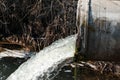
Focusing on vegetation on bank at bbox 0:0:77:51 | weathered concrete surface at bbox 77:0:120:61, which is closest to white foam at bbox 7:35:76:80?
weathered concrete surface at bbox 77:0:120:61

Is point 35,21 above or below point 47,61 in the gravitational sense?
above

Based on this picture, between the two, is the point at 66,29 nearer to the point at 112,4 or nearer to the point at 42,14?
the point at 42,14

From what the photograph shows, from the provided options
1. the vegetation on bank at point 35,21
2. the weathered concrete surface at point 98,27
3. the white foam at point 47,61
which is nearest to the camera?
the weathered concrete surface at point 98,27

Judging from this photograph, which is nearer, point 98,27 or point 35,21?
point 98,27

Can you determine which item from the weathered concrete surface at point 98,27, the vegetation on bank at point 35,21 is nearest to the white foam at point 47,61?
the weathered concrete surface at point 98,27

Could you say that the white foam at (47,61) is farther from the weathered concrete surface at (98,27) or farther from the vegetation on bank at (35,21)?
the vegetation on bank at (35,21)

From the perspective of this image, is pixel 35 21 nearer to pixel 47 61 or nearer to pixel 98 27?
pixel 47 61

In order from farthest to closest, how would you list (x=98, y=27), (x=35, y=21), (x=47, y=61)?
1. (x=35, y=21)
2. (x=47, y=61)
3. (x=98, y=27)

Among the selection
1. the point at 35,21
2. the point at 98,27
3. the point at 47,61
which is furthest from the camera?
the point at 35,21

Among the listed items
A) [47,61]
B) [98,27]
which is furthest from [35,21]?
[98,27]

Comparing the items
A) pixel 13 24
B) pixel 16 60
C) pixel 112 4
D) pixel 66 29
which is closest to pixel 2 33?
pixel 13 24

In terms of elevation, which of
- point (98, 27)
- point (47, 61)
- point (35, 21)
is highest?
point (98, 27)

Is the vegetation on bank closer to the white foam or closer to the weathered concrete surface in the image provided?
the white foam

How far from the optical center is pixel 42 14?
5.41 m
